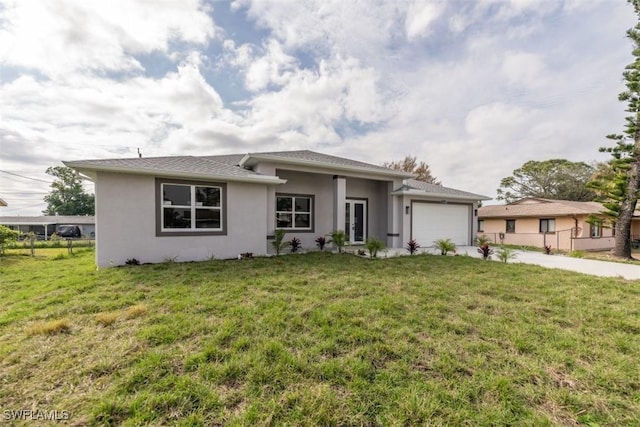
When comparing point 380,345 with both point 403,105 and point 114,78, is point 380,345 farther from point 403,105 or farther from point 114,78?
point 114,78

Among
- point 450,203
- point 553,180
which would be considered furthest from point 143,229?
point 553,180

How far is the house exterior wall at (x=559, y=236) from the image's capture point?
62.1 feet

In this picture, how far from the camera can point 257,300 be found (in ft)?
15.8

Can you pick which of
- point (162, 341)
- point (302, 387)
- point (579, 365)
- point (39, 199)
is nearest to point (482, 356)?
point (579, 365)

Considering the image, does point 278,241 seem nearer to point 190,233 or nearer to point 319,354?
point 190,233

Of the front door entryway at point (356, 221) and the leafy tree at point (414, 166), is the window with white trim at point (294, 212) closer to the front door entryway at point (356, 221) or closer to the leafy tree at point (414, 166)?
the front door entryway at point (356, 221)

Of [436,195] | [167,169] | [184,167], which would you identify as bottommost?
[436,195]

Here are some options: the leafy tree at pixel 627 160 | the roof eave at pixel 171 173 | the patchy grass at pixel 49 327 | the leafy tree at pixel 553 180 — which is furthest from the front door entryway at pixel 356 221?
the leafy tree at pixel 553 180

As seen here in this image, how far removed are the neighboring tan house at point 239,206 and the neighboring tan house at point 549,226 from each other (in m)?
10.6

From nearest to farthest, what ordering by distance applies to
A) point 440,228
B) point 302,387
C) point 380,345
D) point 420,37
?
point 302,387 → point 380,345 → point 420,37 → point 440,228

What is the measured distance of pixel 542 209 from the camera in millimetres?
20625

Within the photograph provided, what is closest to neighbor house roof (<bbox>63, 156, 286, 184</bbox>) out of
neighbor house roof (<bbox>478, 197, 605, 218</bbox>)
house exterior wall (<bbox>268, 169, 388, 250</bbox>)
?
house exterior wall (<bbox>268, 169, 388, 250</bbox>)

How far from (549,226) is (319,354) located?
24.0m

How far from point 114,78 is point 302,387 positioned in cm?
1299
